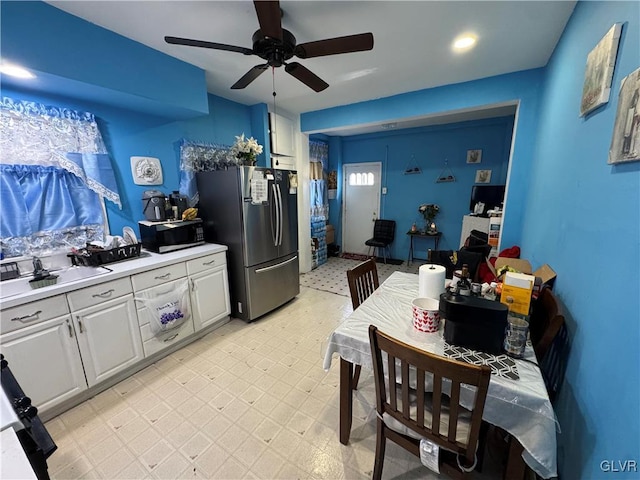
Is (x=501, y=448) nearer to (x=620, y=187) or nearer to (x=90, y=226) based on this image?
(x=620, y=187)

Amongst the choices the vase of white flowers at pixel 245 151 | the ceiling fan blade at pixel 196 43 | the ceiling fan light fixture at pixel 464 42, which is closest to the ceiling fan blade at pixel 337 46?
the ceiling fan blade at pixel 196 43

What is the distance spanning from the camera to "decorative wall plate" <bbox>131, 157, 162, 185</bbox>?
2477 mm

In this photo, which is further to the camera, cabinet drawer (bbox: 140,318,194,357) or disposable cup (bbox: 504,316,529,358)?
cabinet drawer (bbox: 140,318,194,357)

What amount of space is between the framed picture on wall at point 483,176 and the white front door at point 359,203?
69.6 inches

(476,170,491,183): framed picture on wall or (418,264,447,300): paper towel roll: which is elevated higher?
(476,170,491,183): framed picture on wall

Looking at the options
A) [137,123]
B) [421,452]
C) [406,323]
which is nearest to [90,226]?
[137,123]

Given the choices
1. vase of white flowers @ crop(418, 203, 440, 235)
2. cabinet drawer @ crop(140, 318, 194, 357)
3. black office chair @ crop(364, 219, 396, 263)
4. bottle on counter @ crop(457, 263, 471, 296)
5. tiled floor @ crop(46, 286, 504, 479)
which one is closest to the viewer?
bottle on counter @ crop(457, 263, 471, 296)

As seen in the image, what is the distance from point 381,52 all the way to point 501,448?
295 centimetres

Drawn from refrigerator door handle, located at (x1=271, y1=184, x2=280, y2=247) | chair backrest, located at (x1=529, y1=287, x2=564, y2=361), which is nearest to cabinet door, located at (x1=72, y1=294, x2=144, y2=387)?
refrigerator door handle, located at (x1=271, y1=184, x2=280, y2=247)

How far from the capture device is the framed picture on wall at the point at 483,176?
4.28 m

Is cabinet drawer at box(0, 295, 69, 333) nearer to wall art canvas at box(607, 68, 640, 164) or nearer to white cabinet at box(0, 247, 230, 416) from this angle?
white cabinet at box(0, 247, 230, 416)

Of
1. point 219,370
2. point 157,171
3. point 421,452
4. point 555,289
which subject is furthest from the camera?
point 157,171

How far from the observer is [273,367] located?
2.17 meters

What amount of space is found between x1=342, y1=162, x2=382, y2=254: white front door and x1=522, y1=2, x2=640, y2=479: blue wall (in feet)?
12.2
